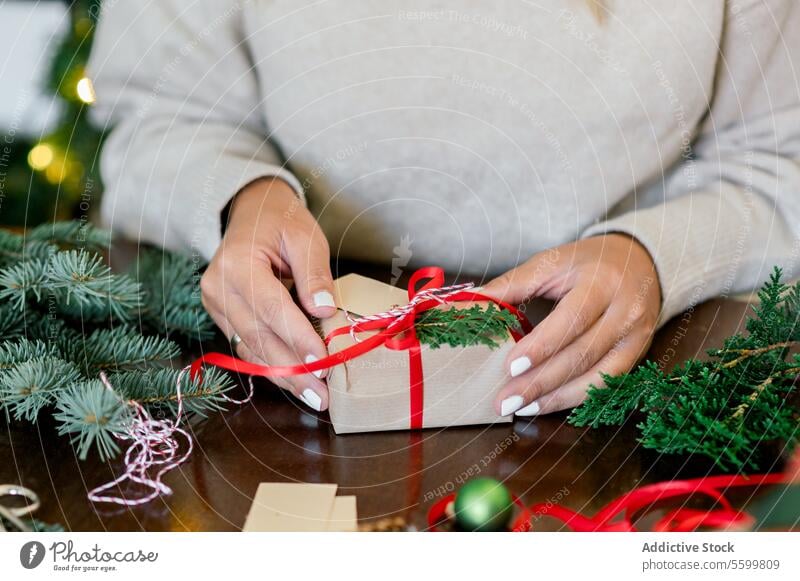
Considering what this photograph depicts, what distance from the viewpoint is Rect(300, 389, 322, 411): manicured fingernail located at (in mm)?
429

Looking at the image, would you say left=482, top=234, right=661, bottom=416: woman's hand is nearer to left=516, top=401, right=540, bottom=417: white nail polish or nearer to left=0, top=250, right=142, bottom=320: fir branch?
left=516, top=401, right=540, bottom=417: white nail polish

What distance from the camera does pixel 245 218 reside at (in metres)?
0.49

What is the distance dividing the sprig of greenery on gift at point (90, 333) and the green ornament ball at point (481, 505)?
17cm

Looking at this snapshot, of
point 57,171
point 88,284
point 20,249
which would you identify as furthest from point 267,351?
point 57,171

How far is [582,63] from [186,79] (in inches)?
11.5

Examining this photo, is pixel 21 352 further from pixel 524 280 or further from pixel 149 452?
pixel 524 280

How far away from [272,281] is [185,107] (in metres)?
0.19

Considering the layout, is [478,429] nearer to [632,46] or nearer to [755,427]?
[755,427]

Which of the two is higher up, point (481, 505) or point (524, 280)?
point (524, 280)

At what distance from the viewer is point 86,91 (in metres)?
0.59

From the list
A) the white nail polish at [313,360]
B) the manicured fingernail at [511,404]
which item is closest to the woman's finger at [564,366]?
the manicured fingernail at [511,404]

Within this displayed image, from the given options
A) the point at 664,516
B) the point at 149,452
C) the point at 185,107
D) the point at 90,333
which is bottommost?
the point at 664,516

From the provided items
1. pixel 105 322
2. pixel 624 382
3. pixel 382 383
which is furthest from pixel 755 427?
pixel 105 322
